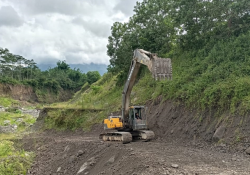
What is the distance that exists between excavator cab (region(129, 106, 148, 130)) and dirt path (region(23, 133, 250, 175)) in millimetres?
1443

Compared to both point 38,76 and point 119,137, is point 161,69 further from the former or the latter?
point 38,76

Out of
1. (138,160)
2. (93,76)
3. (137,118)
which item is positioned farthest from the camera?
(93,76)

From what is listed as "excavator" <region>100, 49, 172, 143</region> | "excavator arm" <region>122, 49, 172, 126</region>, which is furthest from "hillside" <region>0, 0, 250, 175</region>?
"excavator arm" <region>122, 49, 172, 126</region>

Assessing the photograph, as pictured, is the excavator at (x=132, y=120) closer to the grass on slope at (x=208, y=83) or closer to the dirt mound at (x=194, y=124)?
the dirt mound at (x=194, y=124)

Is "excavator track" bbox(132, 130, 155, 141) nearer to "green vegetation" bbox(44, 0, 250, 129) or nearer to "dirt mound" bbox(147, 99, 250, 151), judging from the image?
"dirt mound" bbox(147, 99, 250, 151)

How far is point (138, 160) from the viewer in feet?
28.0

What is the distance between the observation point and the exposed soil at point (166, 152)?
25.7ft

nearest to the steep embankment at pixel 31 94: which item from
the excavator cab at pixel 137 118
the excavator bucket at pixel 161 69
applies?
the excavator cab at pixel 137 118

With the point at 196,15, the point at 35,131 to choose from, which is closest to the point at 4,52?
the point at 35,131

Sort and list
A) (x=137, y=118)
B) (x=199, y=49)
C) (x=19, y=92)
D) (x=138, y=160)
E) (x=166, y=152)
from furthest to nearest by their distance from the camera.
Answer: (x=19, y=92) < (x=199, y=49) < (x=137, y=118) < (x=166, y=152) < (x=138, y=160)

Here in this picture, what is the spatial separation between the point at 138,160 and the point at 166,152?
6.57 feet

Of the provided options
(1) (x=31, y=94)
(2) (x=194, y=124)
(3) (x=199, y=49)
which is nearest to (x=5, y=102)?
(1) (x=31, y=94)

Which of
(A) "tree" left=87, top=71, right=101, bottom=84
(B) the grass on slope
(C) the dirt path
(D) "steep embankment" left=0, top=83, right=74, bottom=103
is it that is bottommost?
(C) the dirt path

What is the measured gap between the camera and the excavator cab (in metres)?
13.2
